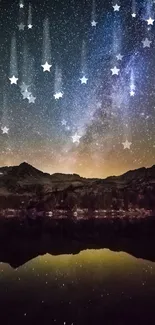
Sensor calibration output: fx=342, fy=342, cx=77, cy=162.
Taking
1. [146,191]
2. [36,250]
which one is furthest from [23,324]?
[146,191]

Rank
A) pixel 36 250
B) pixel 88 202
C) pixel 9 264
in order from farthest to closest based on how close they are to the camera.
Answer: pixel 88 202
pixel 36 250
pixel 9 264

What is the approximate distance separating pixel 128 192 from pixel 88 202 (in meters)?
26.9

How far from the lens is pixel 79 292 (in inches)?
736

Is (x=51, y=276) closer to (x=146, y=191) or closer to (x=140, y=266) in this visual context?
(x=140, y=266)

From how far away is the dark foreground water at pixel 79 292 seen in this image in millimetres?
14758

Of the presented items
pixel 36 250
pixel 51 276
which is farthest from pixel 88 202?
pixel 51 276

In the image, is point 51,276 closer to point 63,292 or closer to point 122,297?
point 63,292

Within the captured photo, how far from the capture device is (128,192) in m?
192

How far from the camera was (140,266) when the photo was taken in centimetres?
2541

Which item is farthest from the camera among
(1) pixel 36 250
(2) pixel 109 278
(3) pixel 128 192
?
(3) pixel 128 192

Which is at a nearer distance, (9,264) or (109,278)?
(109,278)

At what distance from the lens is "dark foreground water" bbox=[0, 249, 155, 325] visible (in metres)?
14.8

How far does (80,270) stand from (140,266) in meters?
4.46

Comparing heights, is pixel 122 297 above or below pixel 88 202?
below
